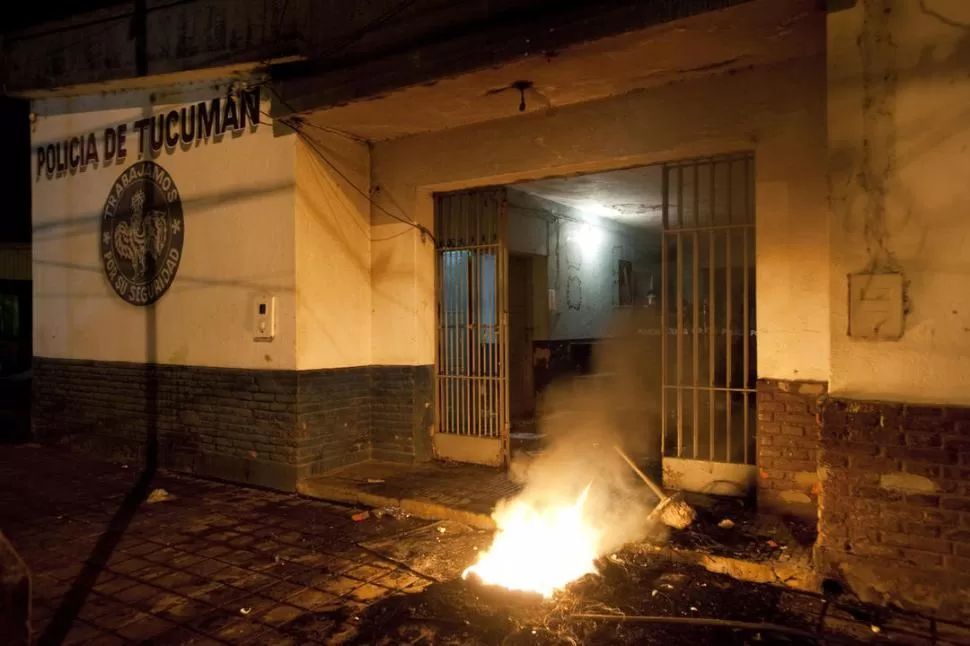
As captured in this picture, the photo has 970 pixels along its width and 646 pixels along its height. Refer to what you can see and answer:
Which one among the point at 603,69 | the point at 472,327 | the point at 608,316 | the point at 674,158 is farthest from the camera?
the point at 608,316

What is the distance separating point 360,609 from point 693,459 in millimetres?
3478

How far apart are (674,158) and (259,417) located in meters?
5.40

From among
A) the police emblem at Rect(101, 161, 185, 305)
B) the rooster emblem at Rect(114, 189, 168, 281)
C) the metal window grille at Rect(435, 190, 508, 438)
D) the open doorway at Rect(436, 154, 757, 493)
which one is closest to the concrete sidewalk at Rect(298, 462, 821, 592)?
the open doorway at Rect(436, 154, 757, 493)

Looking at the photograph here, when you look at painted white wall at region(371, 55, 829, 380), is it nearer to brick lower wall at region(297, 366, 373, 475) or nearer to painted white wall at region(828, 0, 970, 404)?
brick lower wall at region(297, 366, 373, 475)

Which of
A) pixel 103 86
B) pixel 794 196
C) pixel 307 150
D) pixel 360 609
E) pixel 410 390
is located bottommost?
pixel 360 609

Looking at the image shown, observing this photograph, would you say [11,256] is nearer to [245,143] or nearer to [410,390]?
[245,143]

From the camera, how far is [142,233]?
8.41m

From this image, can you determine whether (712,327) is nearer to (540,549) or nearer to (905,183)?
(905,183)

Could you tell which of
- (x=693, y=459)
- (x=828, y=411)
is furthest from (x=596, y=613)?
(x=693, y=459)

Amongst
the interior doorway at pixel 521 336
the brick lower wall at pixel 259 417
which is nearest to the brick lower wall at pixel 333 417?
the brick lower wall at pixel 259 417

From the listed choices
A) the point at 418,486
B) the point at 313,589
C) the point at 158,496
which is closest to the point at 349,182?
the point at 418,486

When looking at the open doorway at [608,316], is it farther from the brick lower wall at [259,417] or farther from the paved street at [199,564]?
the paved street at [199,564]

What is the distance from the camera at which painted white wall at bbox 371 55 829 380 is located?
5.32 m

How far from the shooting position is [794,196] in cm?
537
